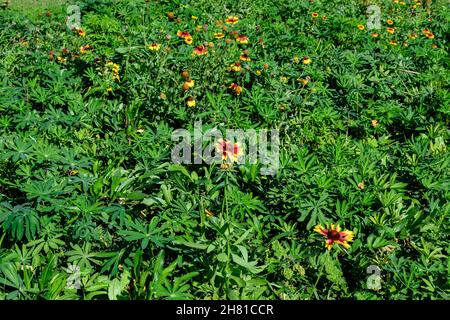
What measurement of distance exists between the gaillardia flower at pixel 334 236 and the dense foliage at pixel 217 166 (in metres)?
0.09

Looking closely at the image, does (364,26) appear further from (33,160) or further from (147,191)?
(33,160)

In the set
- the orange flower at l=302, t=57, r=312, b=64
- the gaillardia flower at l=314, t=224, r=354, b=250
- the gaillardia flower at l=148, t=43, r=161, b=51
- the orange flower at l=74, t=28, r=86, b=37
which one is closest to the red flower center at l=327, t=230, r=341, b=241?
the gaillardia flower at l=314, t=224, r=354, b=250

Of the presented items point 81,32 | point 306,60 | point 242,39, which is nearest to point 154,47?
point 242,39

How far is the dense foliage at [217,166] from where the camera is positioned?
2.40 m

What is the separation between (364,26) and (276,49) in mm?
1202

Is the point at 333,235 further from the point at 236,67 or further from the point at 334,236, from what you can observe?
the point at 236,67

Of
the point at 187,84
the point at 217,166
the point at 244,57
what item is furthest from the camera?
the point at 244,57

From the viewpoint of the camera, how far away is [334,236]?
8.24ft

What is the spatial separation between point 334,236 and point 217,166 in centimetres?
83

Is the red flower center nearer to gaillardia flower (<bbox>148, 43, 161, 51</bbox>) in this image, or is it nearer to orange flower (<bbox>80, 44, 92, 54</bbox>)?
gaillardia flower (<bbox>148, 43, 161, 51</bbox>)
